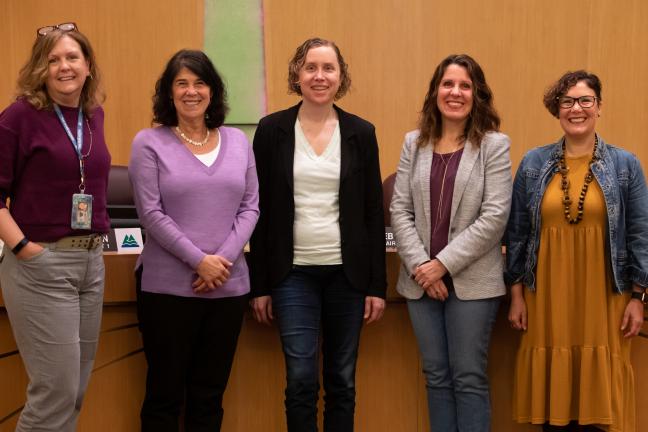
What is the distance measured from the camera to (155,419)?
2084 millimetres

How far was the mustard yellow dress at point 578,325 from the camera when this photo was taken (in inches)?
86.5

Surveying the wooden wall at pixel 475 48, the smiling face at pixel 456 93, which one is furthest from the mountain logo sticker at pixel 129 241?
the wooden wall at pixel 475 48

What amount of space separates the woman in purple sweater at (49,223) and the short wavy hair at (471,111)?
1.09 metres

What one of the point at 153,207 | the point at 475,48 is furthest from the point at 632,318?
the point at 475,48

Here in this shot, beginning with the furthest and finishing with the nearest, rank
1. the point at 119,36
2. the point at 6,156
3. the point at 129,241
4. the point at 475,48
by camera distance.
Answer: the point at 475,48, the point at 119,36, the point at 129,241, the point at 6,156

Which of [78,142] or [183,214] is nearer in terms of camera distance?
[78,142]

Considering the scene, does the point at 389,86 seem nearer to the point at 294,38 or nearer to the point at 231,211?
the point at 294,38

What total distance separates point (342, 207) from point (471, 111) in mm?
561

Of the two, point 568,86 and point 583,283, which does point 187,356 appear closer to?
point 583,283

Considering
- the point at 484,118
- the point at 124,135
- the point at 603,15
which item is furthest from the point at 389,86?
the point at 484,118

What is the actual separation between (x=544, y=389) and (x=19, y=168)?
1732mm

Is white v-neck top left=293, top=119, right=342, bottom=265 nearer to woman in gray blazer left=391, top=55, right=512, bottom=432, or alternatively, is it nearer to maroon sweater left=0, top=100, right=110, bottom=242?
woman in gray blazer left=391, top=55, right=512, bottom=432

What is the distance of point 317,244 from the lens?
2162 mm

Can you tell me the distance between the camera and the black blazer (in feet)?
7.11
